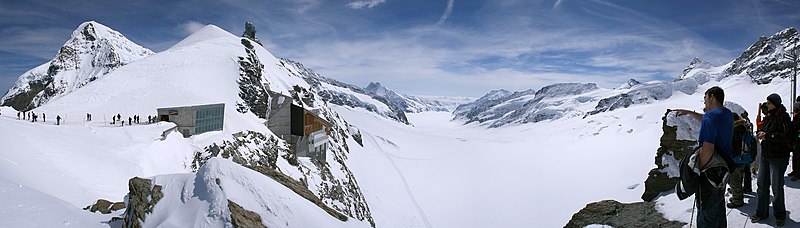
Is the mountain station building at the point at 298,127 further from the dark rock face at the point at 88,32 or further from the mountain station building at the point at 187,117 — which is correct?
the dark rock face at the point at 88,32

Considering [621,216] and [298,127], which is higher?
[298,127]

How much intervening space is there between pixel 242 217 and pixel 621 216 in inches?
378

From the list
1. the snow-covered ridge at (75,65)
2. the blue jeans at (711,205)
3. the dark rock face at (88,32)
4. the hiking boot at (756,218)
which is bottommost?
the hiking boot at (756,218)

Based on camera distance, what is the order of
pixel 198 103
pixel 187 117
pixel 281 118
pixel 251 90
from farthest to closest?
pixel 251 90
pixel 281 118
pixel 198 103
pixel 187 117

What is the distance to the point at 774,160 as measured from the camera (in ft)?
23.8

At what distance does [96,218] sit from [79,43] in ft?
603

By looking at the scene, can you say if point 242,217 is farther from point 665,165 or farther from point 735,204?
point 665,165

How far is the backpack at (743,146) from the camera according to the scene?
611 cm

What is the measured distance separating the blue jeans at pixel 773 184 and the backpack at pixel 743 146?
860 mm

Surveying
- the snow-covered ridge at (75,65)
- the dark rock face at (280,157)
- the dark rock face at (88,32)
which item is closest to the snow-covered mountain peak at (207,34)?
the dark rock face at (280,157)

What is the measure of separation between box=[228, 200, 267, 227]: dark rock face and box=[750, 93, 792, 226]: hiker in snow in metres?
9.45

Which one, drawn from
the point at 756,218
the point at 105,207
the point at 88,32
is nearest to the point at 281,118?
the point at 105,207

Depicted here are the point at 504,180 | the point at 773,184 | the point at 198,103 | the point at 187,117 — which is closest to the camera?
the point at 773,184

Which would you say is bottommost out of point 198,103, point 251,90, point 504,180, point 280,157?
point 504,180
